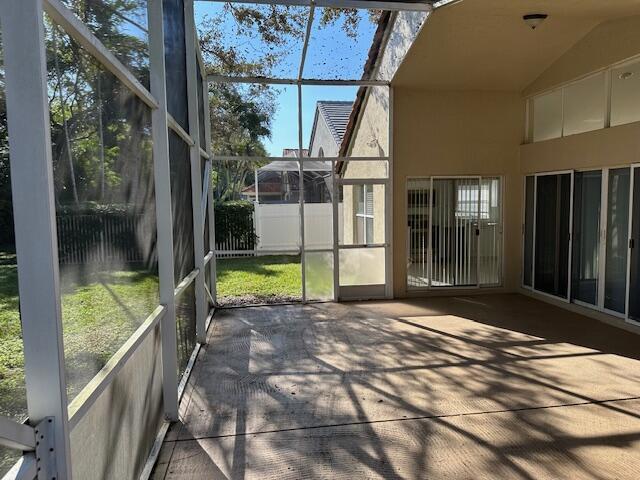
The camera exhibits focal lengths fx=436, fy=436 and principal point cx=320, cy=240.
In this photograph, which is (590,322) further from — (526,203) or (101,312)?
(101,312)

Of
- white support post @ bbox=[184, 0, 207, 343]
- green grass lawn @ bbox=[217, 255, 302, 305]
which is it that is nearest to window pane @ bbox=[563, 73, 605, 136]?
green grass lawn @ bbox=[217, 255, 302, 305]

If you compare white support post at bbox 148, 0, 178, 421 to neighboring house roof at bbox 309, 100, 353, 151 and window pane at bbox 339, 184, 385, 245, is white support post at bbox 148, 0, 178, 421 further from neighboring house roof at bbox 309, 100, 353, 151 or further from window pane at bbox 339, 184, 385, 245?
window pane at bbox 339, 184, 385, 245

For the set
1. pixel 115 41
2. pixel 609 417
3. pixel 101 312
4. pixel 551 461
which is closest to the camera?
pixel 101 312

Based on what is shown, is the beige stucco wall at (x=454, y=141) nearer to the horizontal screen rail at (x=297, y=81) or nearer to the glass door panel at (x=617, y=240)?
the horizontal screen rail at (x=297, y=81)

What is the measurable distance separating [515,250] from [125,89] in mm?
6901

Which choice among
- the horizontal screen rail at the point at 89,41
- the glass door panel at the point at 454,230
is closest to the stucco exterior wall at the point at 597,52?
the glass door panel at the point at 454,230

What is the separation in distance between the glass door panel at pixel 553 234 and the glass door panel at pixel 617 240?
74 cm

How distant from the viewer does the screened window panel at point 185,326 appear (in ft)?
12.8

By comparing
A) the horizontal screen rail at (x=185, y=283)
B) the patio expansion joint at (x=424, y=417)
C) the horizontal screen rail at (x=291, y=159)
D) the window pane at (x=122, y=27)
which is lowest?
the patio expansion joint at (x=424, y=417)

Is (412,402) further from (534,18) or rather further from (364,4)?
(534,18)

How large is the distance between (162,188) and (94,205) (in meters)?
1.20

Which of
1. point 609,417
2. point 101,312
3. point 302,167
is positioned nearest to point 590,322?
point 609,417

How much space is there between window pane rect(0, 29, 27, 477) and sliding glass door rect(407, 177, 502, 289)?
6.44 m

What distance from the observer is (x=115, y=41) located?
2227 millimetres
